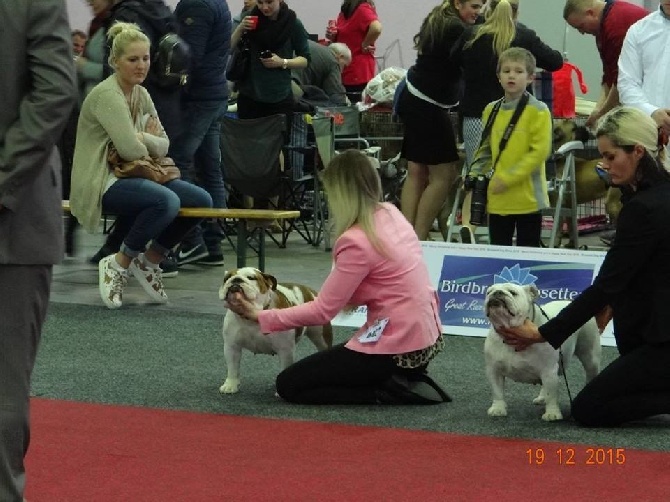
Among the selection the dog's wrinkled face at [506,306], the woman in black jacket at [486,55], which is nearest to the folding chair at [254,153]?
the woman in black jacket at [486,55]

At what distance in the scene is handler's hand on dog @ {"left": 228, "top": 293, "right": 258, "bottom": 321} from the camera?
489 centimetres

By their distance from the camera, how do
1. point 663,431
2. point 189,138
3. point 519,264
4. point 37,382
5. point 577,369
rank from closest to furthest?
1. point 663,431
2. point 37,382
3. point 577,369
4. point 519,264
5. point 189,138

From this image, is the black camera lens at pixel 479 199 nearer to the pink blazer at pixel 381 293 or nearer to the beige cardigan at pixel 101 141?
the beige cardigan at pixel 101 141

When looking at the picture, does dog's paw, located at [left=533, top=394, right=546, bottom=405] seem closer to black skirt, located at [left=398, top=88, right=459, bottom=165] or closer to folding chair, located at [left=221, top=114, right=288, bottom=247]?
black skirt, located at [left=398, top=88, right=459, bottom=165]

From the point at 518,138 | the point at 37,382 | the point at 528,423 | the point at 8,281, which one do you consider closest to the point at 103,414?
the point at 37,382

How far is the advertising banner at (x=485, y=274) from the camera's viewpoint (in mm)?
6410

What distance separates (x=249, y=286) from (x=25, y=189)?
204 cm

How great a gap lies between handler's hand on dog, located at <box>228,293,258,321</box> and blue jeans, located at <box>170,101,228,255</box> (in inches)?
135

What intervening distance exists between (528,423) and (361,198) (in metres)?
0.98

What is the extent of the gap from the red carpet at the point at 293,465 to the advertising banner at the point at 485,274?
1948mm

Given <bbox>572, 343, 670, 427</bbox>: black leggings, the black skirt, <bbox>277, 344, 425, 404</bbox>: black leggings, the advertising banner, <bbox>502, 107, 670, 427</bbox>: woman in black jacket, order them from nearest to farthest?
<bbox>502, 107, 670, 427</bbox>: woman in black jacket
<bbox>572, 343, 670, 427</bbox>: black leggings
<bbox>277, 344, 425, 404</bbox>: black leggings
the advertising banner
the black skirt

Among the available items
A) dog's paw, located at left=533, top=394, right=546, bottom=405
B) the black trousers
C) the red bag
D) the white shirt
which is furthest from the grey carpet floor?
the red bag

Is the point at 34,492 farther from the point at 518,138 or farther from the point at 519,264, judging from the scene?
the point at 518,138

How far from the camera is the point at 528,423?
15.2ft
